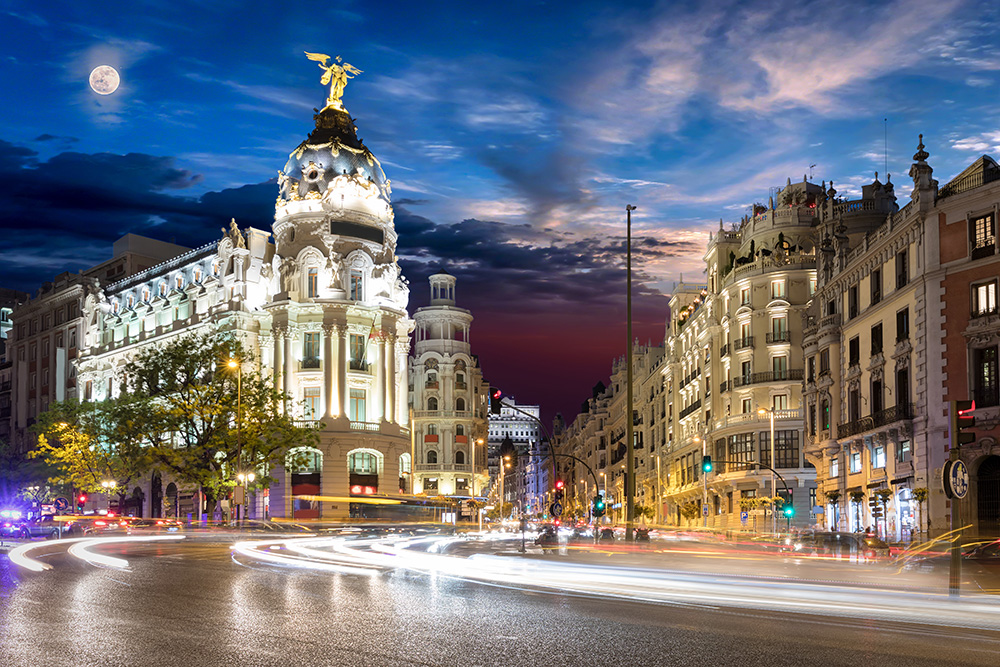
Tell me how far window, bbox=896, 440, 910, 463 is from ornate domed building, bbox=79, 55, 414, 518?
41594 mm

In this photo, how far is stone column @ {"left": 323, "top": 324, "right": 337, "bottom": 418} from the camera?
7644 cm

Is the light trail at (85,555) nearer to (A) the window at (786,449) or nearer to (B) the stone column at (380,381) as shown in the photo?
(B) the stone column at (380,381)

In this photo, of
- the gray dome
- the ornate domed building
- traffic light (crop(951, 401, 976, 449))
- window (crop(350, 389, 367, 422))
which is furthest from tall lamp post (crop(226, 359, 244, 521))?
traffic light (crop(951, 401, 976, 449))

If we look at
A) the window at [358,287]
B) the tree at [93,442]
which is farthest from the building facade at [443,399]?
the tree at [93,442]

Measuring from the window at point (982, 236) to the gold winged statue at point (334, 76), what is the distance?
55.2 meters

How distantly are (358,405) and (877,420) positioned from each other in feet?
140

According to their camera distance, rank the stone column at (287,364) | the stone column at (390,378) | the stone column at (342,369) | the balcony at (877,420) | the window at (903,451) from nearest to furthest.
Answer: the balcony at (877,420), the window at (903,451), the stone column at (342,369), the stone column at (287,364), the stone column at (390,378)

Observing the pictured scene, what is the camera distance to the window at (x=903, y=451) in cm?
4419

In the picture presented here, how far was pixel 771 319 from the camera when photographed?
6844 cm

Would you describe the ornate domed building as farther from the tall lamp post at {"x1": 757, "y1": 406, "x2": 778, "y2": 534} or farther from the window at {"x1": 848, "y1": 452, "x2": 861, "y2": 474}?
the window at {"x1": 848, "y1": 452, "x2": 861, "y2": 474}

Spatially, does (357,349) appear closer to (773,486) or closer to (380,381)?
(380,381)

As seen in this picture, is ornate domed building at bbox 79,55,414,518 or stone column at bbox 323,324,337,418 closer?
ornate domed building at bbox 79,55,414,518

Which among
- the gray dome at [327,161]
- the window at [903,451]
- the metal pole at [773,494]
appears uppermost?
the gray dome at [327,161]

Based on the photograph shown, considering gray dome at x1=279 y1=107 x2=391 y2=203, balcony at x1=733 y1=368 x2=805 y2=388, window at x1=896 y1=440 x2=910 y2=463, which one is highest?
gray dome at x1=279 y1=107 x2=391 y2=203
